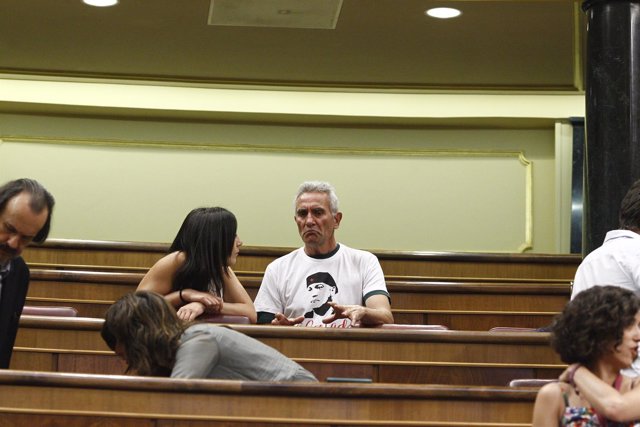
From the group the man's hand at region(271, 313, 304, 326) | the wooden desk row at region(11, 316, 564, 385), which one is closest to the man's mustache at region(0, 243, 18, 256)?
the wooden desk row at region(11, 316, 564, 385)

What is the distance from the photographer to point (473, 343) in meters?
2.83

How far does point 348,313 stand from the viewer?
10.0ft

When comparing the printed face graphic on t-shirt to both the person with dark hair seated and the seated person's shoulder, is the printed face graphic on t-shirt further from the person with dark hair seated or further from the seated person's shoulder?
the seated person's shoulder

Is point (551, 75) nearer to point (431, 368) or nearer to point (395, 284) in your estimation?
point (395, 284)

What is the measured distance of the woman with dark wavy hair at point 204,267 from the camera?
10.1 ft

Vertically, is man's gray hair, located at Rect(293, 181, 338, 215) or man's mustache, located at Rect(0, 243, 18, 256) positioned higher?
man's gray hair, located at Rect(293, 181, 338, 215)

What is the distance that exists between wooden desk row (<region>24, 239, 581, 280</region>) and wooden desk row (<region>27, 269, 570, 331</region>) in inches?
23.4

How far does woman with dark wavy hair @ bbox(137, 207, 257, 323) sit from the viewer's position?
121 inches

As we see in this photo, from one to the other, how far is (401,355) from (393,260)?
5.32 ft

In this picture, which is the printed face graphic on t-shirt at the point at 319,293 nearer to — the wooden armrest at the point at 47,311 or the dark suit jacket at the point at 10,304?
the wooden armrest at the point at 47,311

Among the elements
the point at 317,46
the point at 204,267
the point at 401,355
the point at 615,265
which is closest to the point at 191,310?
the point at 204,267

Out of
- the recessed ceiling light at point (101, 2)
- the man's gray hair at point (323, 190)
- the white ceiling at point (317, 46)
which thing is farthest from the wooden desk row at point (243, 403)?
the recessed ceiling light at point (101, 2)

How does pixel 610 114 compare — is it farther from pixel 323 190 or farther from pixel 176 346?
pixel 176 346

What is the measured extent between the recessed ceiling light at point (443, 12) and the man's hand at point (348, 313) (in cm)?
212
